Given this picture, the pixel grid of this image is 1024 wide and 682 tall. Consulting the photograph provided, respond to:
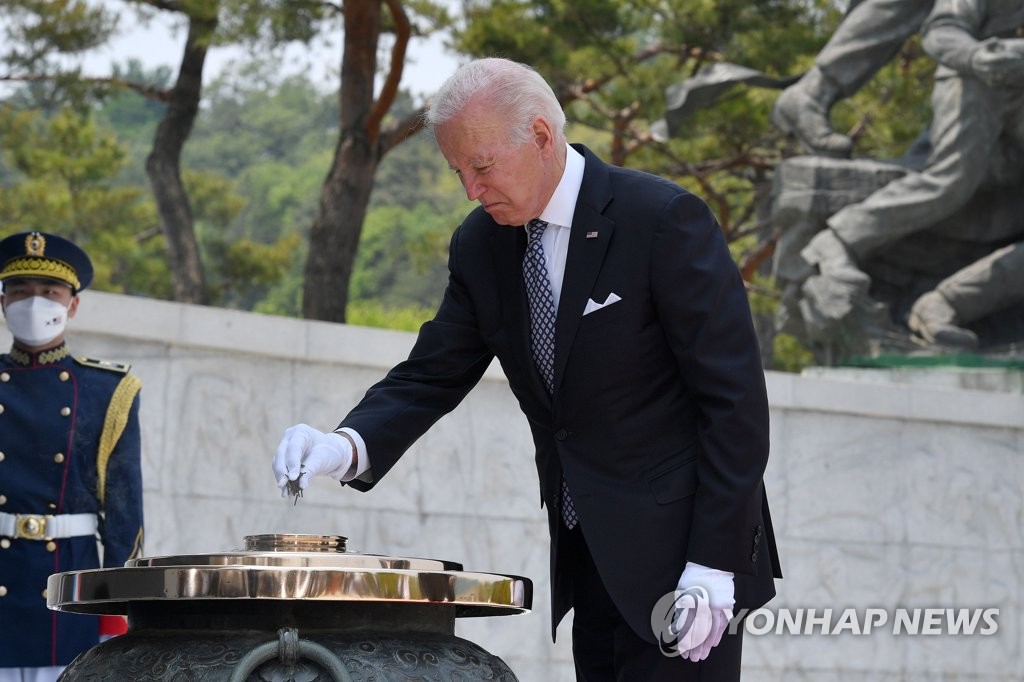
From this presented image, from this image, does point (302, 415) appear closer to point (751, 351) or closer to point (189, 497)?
point (189, 497)

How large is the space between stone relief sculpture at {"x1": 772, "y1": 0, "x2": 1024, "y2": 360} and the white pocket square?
6.27 meters

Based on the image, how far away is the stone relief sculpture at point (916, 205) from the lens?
862cm

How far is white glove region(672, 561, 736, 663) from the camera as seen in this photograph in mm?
2484

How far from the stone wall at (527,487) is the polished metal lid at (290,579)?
3.61m

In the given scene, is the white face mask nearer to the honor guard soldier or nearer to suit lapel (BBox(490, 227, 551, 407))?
the honor guard soldier

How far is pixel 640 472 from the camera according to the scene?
2680 millimetres

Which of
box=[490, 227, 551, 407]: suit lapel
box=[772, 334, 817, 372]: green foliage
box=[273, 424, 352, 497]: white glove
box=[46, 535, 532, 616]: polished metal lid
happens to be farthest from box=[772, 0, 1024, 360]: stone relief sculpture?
box=[772, 334, 817, 372]: green foliage

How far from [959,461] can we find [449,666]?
5.25 metres

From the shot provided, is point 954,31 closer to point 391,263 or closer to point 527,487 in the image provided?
point 527,487

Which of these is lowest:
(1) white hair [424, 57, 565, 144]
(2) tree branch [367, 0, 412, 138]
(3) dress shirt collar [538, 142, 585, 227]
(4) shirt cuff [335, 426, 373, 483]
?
(4) shirt cuff [335, 426, 373, 483]

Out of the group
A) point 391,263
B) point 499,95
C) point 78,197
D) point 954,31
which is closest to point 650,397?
point 499,95

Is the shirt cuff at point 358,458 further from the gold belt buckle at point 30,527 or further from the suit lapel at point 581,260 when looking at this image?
the gold belt buckle at point 30,527

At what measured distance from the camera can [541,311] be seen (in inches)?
109

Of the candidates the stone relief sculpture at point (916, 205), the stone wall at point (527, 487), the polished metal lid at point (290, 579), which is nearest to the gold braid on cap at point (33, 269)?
the stone wall at point (527, 487)
